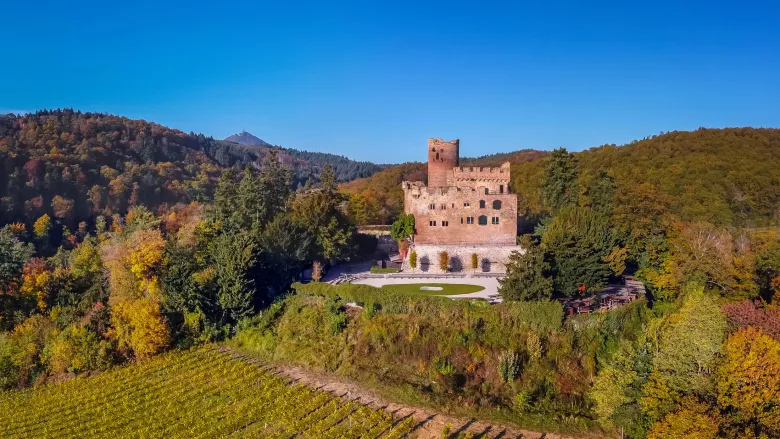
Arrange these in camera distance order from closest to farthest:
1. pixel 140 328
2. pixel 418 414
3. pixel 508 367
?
pixel 418 414
pixel 508 367
pixel 140 328

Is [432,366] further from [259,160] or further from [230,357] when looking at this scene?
[259,160]

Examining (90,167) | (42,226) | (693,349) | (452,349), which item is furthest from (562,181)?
(90,167)

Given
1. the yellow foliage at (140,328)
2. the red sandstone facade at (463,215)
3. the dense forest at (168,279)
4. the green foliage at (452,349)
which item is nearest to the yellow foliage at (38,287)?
the dense forest at (168,279)

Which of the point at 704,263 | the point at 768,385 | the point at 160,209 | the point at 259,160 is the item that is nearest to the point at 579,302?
the point at 704,263

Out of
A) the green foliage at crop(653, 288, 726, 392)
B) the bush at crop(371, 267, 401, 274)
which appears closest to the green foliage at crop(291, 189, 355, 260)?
the bush at crop(371, 267, 401, 274)

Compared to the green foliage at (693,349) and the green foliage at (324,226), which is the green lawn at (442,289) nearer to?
the green foliage at (324,226)

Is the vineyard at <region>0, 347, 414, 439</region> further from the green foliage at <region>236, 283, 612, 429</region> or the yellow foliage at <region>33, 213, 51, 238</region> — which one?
the yellow foliage at <region>33, 213, 51, 238</region>

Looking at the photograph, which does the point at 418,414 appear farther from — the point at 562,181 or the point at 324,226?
the point at 562,181
